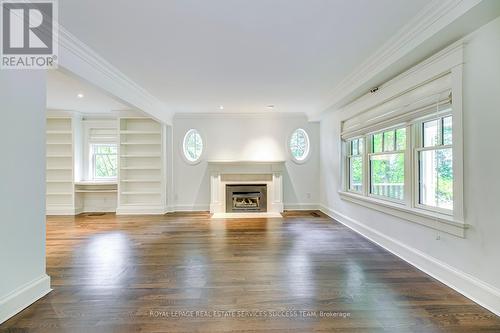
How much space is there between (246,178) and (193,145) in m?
1.67

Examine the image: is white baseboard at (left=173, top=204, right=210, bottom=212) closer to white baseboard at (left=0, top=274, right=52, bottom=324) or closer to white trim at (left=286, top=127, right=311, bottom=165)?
white trim at (left=286, top=127, right=311, bottom=165)

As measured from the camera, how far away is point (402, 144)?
11.0 ft

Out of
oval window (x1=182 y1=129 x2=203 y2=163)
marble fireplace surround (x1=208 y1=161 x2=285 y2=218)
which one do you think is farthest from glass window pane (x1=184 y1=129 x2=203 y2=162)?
marble fireplace surround (x1=208 y1=161 x2=285 y2=218)

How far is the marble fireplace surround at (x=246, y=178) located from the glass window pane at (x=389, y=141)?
288 centimetres

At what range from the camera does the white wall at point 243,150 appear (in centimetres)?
650

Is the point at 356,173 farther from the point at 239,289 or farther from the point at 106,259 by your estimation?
the point at 106,259

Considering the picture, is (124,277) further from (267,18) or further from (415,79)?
(415,79)

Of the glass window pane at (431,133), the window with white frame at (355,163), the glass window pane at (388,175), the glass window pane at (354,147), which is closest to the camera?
the glass window pane at (431,133)

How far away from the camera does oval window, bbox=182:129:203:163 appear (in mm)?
6539

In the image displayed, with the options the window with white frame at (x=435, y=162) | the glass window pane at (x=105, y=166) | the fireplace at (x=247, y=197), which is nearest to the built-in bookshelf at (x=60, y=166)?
the glass window pane at (x=105, y=166)

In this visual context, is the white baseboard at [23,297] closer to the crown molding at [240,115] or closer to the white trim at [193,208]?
the white trim at [193,208]

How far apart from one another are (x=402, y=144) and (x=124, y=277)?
3.78m

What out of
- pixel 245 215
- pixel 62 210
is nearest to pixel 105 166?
pixel 62 210

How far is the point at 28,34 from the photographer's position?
88.3 inches
